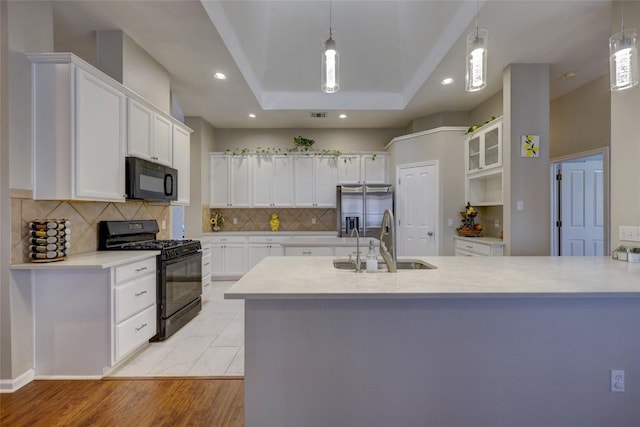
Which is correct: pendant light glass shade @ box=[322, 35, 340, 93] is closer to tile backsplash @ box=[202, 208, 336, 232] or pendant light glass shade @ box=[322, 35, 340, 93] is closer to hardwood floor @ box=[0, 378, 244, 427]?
hardwood floor @ box=[0, 378, 244, 427]

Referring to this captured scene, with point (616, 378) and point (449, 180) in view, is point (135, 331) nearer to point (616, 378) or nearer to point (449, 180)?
point (616, 378)

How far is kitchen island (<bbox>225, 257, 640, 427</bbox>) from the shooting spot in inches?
60.6

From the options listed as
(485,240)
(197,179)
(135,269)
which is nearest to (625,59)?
(485,240)

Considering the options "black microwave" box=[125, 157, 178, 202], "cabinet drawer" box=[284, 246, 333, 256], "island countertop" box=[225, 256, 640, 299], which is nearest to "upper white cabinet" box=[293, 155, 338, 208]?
"cabinet drawer" box=[284, 246, 333, 256]

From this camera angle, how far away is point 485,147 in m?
4.06

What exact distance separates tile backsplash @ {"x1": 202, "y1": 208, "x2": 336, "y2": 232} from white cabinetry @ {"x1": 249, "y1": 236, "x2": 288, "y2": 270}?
65cm

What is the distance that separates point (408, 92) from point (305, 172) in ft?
7.29

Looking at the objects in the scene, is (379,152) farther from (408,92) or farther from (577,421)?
(577,421)

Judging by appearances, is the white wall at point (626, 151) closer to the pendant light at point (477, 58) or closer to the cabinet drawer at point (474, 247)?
the pendant light at point (477, 58)

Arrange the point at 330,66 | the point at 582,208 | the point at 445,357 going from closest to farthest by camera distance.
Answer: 1. the point at 445,357
2. the point at 330,66
3. the point at 582,208

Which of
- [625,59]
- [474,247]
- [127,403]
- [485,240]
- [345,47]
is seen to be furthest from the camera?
[345,47]

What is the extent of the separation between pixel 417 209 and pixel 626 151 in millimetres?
2879

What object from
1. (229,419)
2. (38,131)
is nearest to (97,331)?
(229,419)

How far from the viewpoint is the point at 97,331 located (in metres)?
2.32
